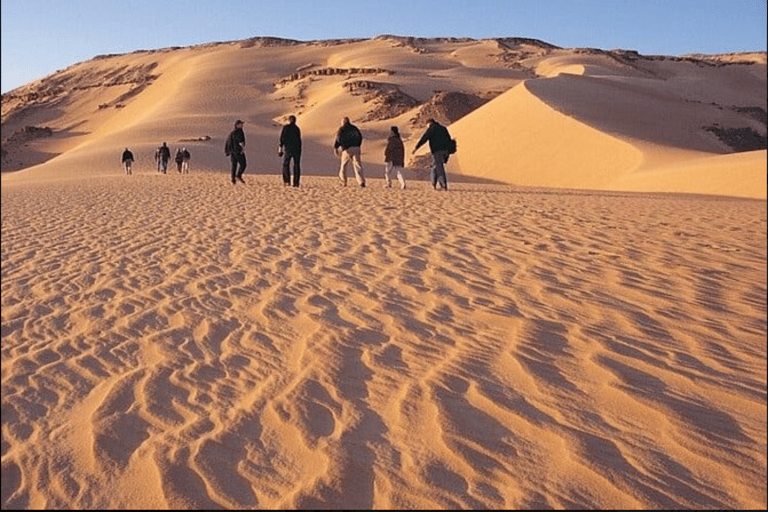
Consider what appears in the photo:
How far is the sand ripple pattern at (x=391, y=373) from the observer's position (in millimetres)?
2475

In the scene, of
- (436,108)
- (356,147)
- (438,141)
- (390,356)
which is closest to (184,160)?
(356,147)

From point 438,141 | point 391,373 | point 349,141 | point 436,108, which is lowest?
point 391,373

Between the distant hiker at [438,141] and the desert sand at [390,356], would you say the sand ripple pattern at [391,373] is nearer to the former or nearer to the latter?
the desert sand at [390,356]

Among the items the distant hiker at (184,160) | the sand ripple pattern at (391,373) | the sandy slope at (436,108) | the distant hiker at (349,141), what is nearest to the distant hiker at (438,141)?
the distant hiker at (349,141)

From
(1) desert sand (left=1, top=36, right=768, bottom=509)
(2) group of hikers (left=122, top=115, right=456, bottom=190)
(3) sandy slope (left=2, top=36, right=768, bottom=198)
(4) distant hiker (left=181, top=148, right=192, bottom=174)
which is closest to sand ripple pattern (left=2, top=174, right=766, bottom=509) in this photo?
(1) desert sand (left=1, top=36, right=768, bottom=509)

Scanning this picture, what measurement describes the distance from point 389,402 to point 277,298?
206cm

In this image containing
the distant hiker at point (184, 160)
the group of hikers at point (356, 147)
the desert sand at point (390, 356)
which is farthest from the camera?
the distant hiker at point (184, 160)

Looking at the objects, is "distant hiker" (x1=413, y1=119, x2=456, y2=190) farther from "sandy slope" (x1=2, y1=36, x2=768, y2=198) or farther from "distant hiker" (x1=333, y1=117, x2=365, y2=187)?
"sandy slope" (x1=2, y1=36, x2=768, y2=198)

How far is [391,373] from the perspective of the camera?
12.0ft

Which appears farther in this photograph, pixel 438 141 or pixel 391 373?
pixel 438 141

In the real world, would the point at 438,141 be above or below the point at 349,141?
below

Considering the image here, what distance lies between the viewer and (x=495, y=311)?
4.73 metres

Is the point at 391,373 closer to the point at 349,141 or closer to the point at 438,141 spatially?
the point at 438,141

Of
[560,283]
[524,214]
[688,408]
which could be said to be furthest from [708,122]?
[688,408]
